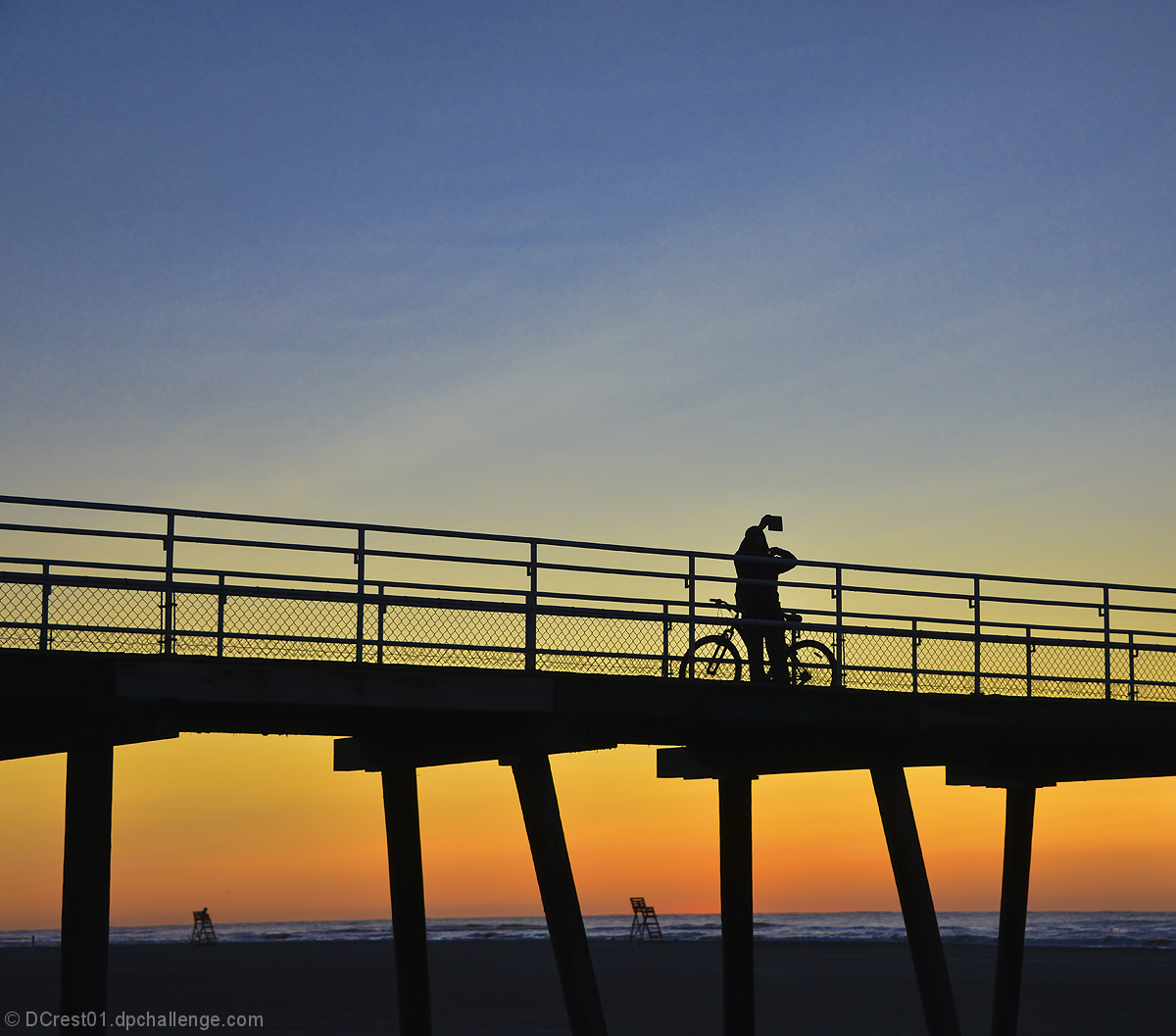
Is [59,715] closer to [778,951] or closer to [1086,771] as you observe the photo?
[1086,771]

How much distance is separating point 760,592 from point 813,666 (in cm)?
109

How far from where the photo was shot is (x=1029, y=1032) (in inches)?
1094

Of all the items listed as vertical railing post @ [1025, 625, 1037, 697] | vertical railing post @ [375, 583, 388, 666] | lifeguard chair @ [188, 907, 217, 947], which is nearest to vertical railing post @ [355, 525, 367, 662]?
vertical railing post @ [375, 583, 388, 666]

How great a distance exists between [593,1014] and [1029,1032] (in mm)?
15565

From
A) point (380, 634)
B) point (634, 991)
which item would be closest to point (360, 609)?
point (380, 634)

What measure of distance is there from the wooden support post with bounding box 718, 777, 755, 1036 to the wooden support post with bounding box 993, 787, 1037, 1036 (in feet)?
14.0

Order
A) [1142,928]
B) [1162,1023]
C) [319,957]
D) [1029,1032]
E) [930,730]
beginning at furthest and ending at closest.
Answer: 1. [1142,928]
2. [319,957]
3. [1162,1023]
4. [1029,1032]
5. [930,730]

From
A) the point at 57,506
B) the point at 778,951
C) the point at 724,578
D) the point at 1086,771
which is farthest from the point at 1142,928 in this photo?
the point at 57,506

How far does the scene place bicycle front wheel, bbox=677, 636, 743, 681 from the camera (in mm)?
17766

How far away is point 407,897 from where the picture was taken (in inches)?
713

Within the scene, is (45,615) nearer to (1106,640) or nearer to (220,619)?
(220,619)

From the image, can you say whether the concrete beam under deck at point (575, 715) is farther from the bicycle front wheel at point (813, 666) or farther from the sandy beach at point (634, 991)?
the sandy beach at point (634, 991)

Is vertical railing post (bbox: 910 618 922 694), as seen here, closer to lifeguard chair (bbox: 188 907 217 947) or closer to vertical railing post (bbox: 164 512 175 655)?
vertical railing post (bbox: 164 512 175 655)

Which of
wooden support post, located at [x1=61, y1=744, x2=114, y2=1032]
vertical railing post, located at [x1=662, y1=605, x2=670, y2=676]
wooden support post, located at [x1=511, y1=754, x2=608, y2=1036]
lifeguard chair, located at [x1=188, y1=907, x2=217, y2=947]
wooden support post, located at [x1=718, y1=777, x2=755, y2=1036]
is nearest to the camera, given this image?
wooden support post, located at [x1=61, y1=744, x2=114, y2=1032]
